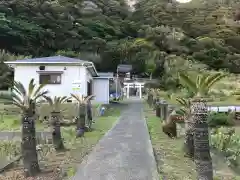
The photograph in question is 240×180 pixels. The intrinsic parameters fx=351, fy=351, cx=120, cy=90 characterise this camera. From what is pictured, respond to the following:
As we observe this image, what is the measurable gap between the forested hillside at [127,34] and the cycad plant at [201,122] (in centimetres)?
2617

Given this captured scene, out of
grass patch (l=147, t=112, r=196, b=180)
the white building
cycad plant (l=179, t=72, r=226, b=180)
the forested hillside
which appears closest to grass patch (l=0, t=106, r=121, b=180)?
grass patch (l=147, t=112, r=196, b=180)

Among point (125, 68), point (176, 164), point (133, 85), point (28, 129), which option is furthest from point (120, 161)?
point (125, 68)

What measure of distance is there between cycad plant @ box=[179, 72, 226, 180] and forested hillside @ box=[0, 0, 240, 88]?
26.2 meters

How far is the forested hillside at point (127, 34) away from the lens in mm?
40031

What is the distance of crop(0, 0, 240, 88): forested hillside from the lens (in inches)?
1576

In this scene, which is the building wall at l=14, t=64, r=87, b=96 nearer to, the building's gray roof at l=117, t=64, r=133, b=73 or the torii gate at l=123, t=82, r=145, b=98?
the torii gate at l=123, t=82, r=145, b=98

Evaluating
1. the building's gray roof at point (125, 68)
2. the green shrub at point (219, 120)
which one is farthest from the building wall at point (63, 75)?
the building's gray roof at point (125, 68)

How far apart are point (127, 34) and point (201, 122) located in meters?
48.0

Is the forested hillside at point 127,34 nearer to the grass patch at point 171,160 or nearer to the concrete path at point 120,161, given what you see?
the grass patch at point 171,160

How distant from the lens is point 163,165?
7203mm

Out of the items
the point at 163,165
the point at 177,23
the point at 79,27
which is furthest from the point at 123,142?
the point at 177,23

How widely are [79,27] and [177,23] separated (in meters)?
14.9

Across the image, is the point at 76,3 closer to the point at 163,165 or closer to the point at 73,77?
the point at 73,77

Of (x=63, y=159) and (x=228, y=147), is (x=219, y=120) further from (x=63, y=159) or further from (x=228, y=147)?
(x=63, y=159)
